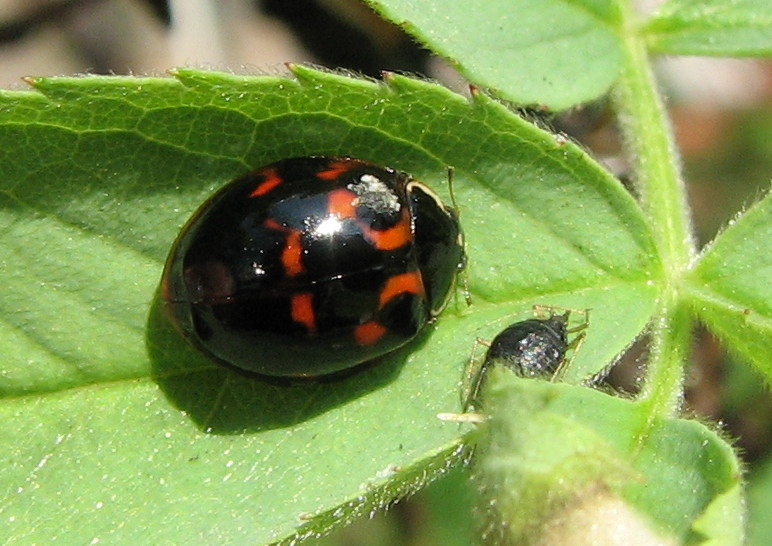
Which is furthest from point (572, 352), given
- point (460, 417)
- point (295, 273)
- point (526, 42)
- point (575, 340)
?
point (526, 42)

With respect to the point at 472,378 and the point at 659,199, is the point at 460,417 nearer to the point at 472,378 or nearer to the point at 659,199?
the point at 472,378

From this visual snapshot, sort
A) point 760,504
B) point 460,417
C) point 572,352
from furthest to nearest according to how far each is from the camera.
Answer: point 760,504
point 572,352
point 460,417

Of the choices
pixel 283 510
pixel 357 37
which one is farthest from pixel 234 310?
pixel 357 37

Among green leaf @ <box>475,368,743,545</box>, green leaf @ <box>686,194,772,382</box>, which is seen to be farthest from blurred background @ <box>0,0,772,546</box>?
green leaf @ <box>475,368,743,545</box>

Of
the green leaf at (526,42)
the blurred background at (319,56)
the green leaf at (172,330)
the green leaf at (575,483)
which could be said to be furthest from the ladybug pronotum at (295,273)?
the blurred background at (319,56)

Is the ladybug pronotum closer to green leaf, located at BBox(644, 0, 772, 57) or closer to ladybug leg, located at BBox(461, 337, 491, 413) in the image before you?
ladybug leg, located at BBox(461, 337, 491, 413)

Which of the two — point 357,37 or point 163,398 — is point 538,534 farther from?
point 357,37
